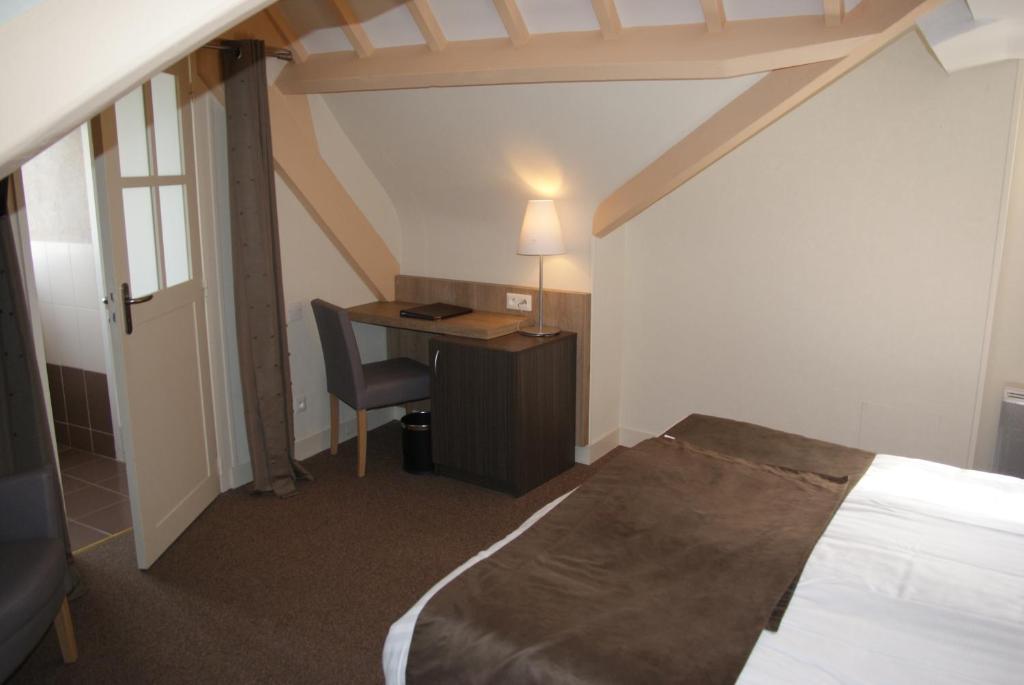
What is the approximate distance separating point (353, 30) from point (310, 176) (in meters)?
0.85

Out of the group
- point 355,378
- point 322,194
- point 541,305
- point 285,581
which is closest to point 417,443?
point 355,378

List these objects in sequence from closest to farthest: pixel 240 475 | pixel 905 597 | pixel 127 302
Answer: pixel 905 597, pixel 127 302, pixel 240 475

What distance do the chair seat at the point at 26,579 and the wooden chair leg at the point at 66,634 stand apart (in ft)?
0.65

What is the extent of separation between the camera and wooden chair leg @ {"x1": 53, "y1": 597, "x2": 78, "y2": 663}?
2.44 meters

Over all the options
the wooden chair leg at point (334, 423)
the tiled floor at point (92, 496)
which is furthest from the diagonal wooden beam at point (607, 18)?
the tiled floor at point (92, 496)

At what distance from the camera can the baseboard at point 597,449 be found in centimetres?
411

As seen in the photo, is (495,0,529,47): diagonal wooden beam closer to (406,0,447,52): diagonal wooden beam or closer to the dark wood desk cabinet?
(406,0,447,52): diagonal wooden beam

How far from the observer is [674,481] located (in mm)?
2480

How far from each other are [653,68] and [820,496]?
1585mm

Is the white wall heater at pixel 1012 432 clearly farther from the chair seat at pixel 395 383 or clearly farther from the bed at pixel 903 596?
the chair seat at pixel 395 383

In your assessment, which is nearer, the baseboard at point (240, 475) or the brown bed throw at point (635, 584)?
the brown bed throw at point (635, 584)

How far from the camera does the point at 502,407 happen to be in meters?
3.64

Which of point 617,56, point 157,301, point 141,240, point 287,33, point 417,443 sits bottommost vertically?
point 417,443

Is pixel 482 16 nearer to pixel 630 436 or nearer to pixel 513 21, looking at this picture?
pixel 513 21
